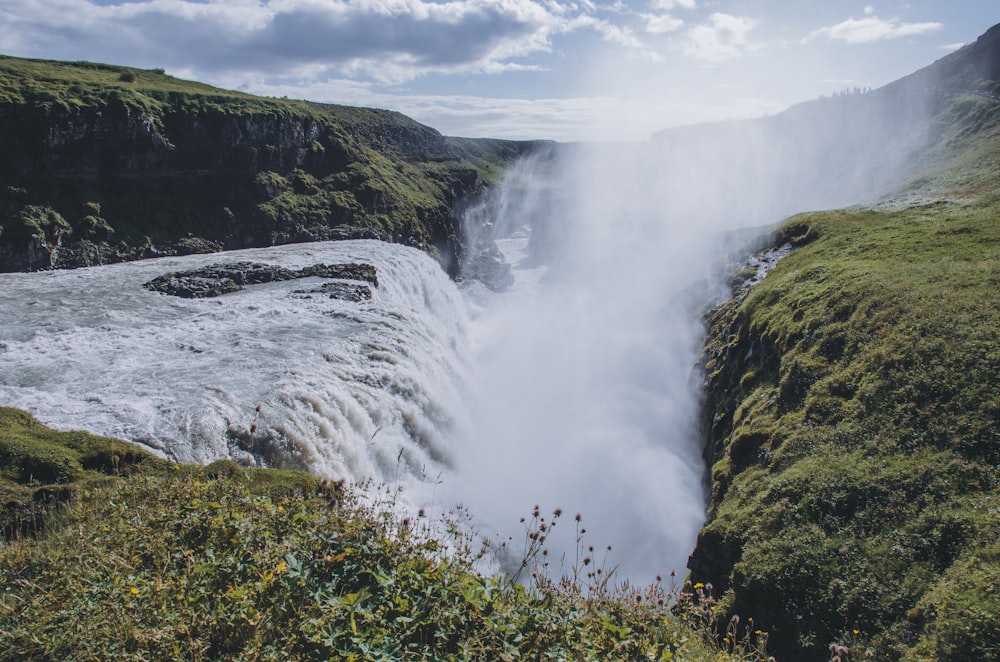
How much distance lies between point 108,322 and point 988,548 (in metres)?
30.8

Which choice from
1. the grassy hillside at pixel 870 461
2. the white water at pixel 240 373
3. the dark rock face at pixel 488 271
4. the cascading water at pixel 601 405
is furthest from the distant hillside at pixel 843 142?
the white water at pixel 240 373

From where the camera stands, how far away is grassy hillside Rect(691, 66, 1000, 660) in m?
9.82

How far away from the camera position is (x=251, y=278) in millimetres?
36469

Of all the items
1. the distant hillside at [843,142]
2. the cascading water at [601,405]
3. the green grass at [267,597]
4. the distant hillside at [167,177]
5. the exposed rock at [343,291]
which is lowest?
the cascading water at [601,405]

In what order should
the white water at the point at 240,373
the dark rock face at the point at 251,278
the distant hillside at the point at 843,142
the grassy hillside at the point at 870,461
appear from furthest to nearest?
the distant hillside at the point at 843,142, the dark rock face at the point at 251,278, the white water at the point at 240,373, the grassy hillside at the point at 870,461

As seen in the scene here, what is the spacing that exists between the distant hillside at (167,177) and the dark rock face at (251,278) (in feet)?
44.0

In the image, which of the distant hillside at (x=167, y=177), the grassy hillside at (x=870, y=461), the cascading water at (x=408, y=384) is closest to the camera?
the grassy hillside at (x=870, y=461)

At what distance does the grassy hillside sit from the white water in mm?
8437

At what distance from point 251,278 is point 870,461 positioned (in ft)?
114

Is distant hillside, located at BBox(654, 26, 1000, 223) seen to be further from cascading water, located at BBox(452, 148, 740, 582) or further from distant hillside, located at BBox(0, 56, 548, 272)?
distant hillside, located at BBox(0, 56, 548, 272)

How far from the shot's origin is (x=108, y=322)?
25422mm

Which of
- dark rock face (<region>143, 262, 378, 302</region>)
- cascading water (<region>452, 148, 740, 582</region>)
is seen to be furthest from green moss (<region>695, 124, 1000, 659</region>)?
dark rock face (<region>143, 262, 378, 302</region>)

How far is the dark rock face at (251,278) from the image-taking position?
107ft

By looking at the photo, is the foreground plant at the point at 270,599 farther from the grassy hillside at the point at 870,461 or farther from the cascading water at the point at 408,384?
the grassy hillside at the point at 870,461
